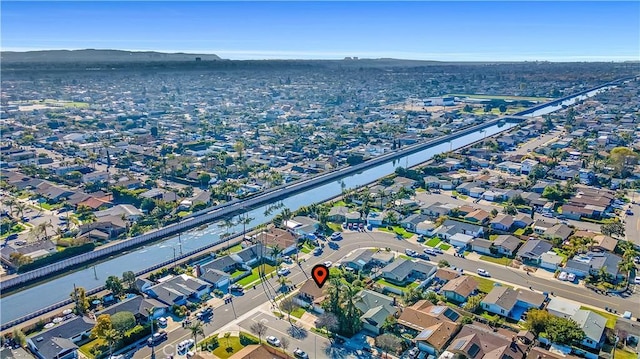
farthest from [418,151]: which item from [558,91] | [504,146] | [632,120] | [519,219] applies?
[558,91]

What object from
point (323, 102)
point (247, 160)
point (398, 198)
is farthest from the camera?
point (323, 102)

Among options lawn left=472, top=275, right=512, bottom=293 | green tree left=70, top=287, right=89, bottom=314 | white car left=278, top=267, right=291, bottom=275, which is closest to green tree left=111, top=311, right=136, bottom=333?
green tree left=70, top=287, right=89, bottom=314

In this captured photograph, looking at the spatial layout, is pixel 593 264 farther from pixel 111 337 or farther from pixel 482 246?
pixel 111 337

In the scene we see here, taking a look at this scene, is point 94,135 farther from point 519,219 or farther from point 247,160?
point 519,219

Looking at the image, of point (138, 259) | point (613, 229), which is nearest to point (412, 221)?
point (613, 229)

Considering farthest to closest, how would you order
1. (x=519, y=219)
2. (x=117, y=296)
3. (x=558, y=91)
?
(x=558, y=91)
(x=519, y=219)
(x=117, y=296)

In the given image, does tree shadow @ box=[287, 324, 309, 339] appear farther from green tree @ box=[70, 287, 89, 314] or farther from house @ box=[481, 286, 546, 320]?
green tree @ box=[70, 287, 89, 314]
